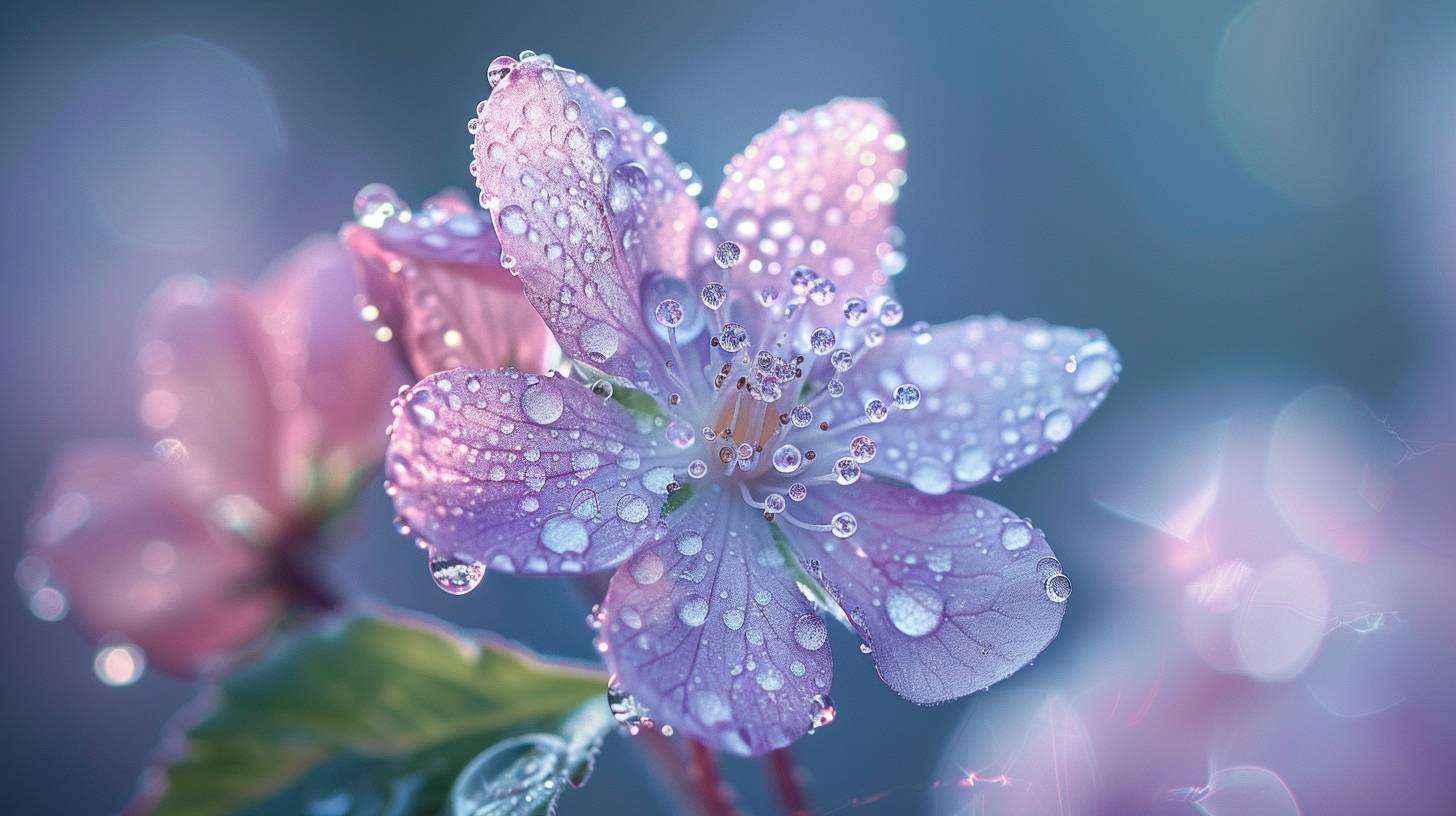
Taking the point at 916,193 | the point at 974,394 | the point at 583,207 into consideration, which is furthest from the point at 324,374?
the point at 916,193

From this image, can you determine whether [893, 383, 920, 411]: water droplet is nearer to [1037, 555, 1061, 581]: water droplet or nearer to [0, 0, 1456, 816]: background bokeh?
[1037, 555, 1061, 581]: water droplet

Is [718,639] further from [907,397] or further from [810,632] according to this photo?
[907,397]

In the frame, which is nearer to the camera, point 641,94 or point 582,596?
point 582,596

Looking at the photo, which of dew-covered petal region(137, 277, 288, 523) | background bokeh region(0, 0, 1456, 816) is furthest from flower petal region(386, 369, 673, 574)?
background bokeh region(0, 0, 1456, 816)

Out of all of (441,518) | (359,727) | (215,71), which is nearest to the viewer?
(441,518)

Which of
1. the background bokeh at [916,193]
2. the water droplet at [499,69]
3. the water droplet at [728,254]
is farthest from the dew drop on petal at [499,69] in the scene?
the background bokeh at [916,193]

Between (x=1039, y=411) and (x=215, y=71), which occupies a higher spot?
(x=215, y=71)

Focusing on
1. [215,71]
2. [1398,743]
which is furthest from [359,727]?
[215,71]

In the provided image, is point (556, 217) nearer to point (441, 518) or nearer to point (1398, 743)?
point (441, 518)
